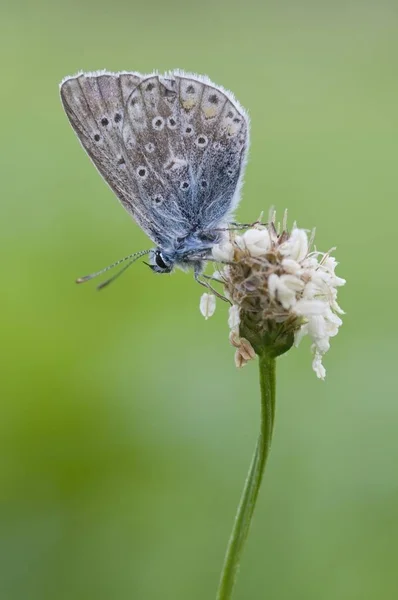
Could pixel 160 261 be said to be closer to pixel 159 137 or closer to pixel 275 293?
pixel 159 137

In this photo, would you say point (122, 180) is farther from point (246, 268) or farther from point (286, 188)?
point (286, 188)

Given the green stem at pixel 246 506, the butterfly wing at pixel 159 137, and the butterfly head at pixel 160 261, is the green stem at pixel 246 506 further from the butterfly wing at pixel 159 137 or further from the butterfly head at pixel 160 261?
the butterfly wing at pixel 159 137

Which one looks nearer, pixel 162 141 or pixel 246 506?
pixel 246 506

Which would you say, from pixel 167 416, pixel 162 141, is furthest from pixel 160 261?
pixel 167 416

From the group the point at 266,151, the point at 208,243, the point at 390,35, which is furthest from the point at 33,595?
the point at 390,35

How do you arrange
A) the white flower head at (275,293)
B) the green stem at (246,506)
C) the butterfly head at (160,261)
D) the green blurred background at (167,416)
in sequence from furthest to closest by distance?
the green blurred background at (167,416)
the butterfly head at (160,261)
the white flower head at (275,293)
the green stem at (246,506)

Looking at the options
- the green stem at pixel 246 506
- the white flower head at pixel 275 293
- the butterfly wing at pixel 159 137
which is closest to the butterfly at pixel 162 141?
the butterfly wing at pixel 159 137

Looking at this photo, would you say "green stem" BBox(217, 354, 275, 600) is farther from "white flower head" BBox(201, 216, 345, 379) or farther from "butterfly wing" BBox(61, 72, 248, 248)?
"butterfly wing" BBox(61, 72, 248, 248)
